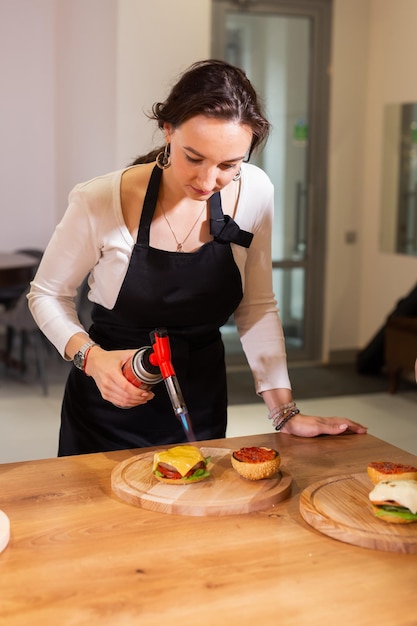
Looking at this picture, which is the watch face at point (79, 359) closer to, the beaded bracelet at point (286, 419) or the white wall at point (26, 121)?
the beaded bracelet at point (286, 419)

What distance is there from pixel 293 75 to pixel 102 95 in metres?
1.56

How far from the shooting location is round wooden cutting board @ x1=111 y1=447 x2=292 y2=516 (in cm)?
150

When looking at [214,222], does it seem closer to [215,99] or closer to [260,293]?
[260,293]

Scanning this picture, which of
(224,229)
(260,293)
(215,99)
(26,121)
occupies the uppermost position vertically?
(26,121)

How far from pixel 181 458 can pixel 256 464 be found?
0.14m

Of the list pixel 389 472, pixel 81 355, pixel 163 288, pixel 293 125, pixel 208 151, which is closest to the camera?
pixel 389 472

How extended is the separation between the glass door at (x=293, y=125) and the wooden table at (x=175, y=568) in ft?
17.5

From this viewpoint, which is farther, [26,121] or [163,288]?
[26,121]

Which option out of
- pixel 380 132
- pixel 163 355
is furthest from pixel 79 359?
pixel 380 132

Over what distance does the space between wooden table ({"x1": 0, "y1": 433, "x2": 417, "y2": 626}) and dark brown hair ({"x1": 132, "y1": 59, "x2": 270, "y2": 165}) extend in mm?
727

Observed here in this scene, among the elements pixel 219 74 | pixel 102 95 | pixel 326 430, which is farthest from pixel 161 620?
pixel 102 95

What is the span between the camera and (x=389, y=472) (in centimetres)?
154

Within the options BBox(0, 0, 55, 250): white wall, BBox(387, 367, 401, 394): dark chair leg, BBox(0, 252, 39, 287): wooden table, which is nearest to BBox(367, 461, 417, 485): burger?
BBox(387, 367, 401, 394): dark chair leg

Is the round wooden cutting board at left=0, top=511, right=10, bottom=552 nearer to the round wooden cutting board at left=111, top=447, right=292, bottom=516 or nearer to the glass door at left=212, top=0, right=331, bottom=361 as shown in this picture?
the round wooden cutting board at left=111, top=447, right=292, bottom=516
